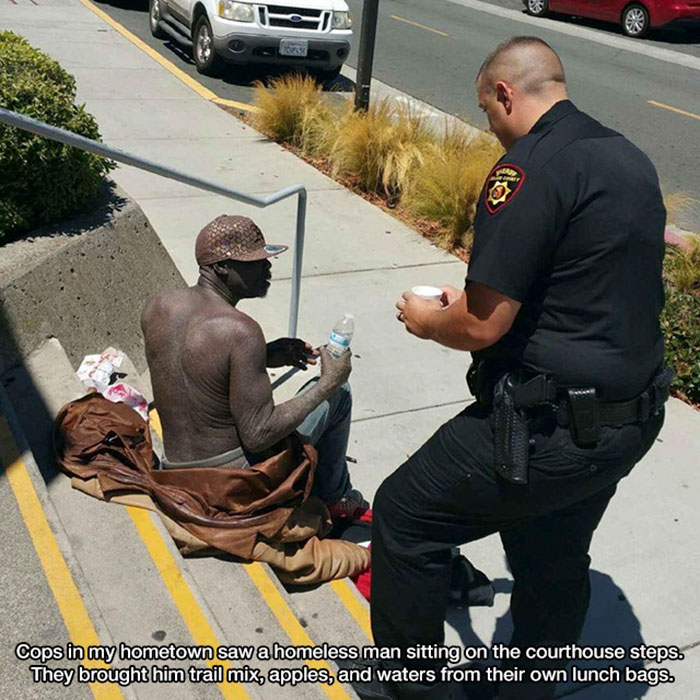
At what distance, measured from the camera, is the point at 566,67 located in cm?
1448

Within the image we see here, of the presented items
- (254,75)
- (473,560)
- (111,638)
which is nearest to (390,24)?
(254,75)

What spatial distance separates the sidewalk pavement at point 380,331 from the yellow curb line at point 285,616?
0.83 metres

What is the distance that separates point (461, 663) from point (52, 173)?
3.14 m

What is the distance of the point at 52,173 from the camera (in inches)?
182

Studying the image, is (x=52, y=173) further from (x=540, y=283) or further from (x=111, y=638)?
(x=540, y=283)

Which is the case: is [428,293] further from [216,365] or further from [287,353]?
[287,353]

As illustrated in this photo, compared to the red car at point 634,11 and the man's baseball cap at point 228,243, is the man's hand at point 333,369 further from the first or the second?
the red car at point 634,11

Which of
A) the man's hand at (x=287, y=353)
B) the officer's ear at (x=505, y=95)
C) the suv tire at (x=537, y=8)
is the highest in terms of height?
the officer's ear at (x=505, y=95)

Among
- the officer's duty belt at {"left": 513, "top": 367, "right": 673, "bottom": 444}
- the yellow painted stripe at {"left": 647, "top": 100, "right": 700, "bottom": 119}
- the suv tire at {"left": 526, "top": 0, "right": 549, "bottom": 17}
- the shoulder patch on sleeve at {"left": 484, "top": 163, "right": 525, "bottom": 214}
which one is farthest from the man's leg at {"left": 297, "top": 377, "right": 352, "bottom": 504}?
the suv tire at {"left": 526, "top": 0, "right": 549, "bottom": 17}

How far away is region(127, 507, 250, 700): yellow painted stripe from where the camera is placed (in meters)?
2.56

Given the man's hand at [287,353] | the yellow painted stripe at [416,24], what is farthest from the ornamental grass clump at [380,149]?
the yellow painted stripe at [416,24]

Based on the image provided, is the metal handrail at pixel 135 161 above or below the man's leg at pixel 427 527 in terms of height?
above

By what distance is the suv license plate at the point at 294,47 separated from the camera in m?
11.3

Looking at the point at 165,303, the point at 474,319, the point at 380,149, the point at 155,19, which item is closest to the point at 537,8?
the point at 155,19
